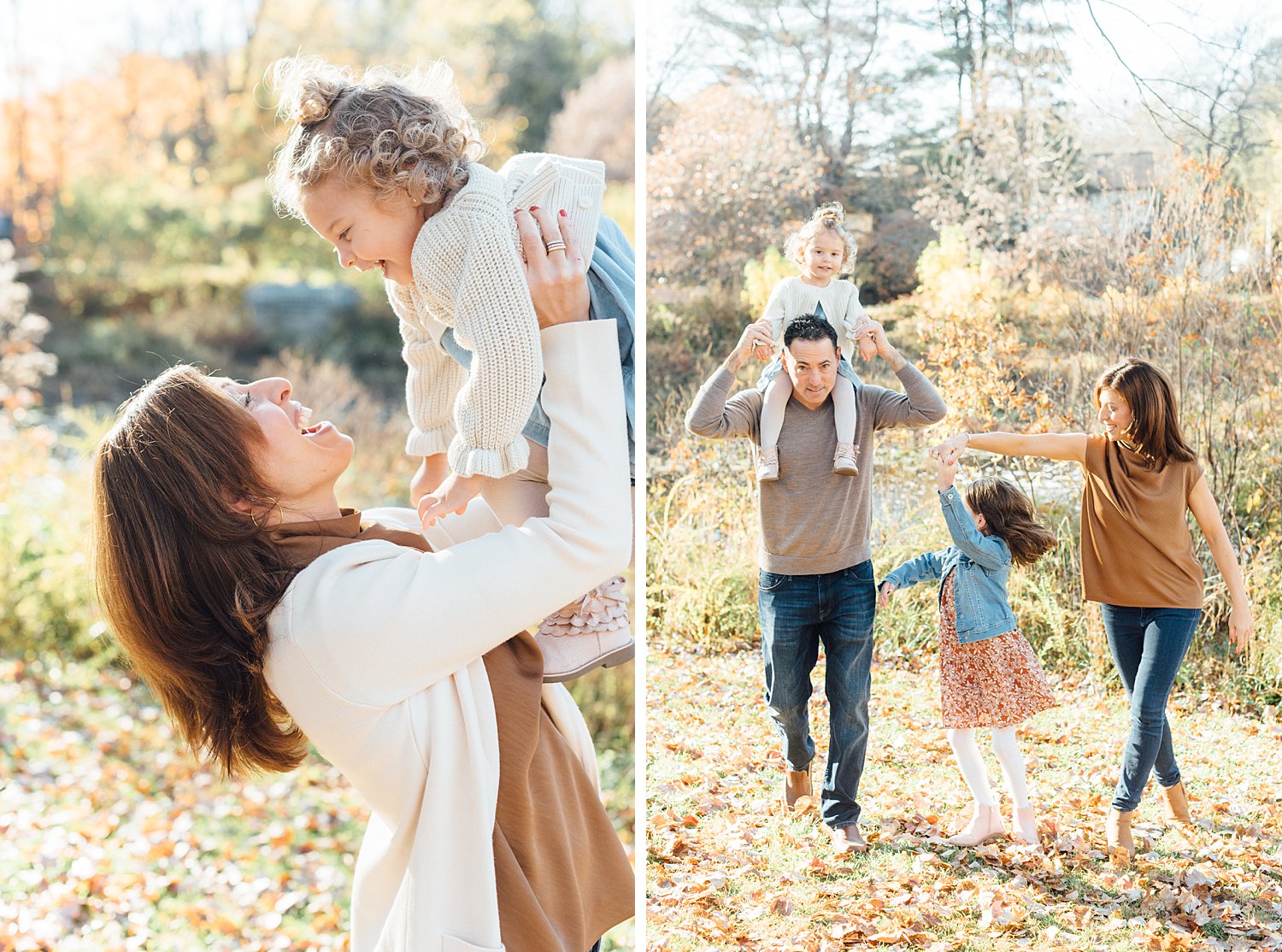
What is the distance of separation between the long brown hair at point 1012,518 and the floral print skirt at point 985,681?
0.52 ft

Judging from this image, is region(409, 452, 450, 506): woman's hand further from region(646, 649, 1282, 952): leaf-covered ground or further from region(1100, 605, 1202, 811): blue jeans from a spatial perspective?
region(1100, 605, 1202, 811): blue jeans

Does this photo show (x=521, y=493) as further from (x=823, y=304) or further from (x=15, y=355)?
(x=15, y=355)

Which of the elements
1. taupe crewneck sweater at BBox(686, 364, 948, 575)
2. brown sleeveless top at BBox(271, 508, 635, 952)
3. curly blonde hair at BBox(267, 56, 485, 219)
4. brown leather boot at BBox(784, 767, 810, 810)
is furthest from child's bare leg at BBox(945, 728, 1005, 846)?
curly blonde hair at BBox(267, 56, 485, 219)

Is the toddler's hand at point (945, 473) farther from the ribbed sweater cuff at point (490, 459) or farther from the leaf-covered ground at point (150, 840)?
the leaf-covered ground at point (150, 840)

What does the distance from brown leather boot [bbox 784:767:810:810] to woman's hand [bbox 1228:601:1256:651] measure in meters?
1.04

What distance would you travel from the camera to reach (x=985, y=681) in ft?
8.57

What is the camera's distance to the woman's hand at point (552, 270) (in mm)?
1640

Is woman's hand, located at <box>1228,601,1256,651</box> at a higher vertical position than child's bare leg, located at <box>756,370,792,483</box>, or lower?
lower

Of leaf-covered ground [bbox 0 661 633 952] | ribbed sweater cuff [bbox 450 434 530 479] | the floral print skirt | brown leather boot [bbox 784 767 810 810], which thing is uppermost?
ribbed sweater cuff [bbox 450 434 530 479]

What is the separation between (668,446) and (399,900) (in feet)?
4.91

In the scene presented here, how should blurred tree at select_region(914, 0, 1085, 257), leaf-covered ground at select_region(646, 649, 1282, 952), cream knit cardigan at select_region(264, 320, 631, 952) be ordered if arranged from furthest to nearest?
1. blurred tree at select_region(914, 0, 1085, 257)
2. leaf-covered ground at select_region(646, 649, 1282, 952)
3. cream knit cardigan at select_region(264, 320, 631, 952)

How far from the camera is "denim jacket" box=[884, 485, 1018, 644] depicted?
8.47 feet

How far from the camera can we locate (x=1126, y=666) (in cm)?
259

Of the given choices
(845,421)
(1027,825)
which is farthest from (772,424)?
(1027,825)
